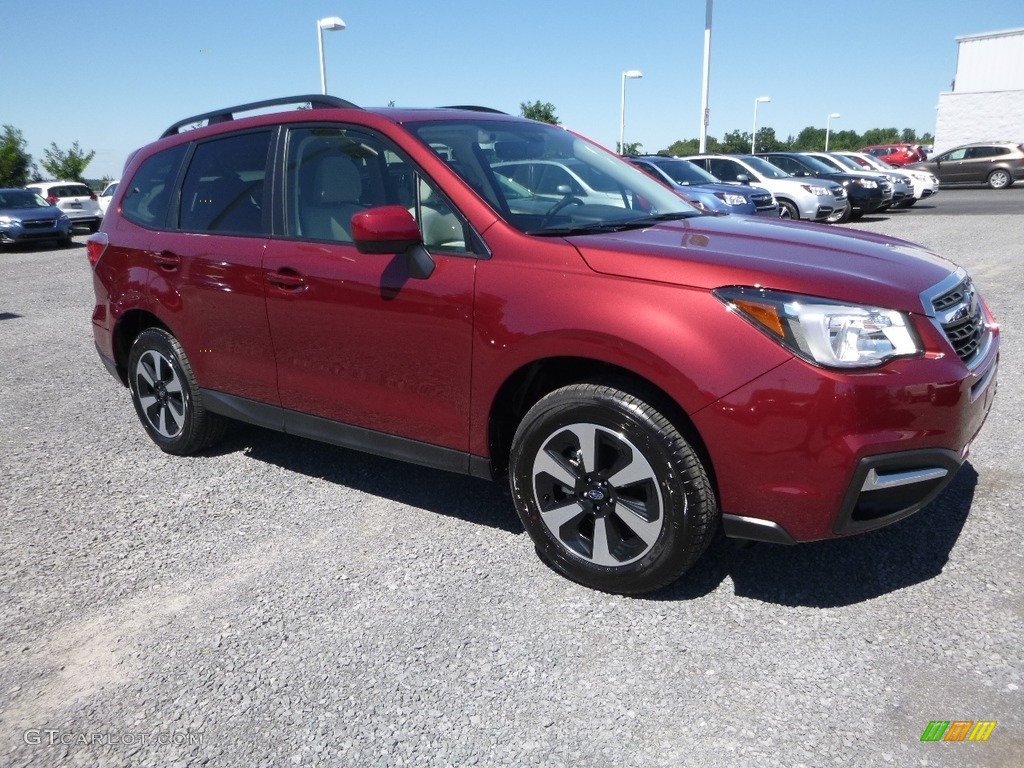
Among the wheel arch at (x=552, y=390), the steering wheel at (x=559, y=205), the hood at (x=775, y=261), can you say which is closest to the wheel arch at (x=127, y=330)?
the wheel arch at (x=552, y=390)

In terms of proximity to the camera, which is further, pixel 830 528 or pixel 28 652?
pixel 28 652

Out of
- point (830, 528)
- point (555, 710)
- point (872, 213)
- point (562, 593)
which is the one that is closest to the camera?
point (555, 710)

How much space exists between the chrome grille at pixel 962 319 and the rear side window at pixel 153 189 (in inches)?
148

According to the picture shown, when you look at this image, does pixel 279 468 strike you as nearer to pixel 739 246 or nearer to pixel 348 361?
pixel 348 361

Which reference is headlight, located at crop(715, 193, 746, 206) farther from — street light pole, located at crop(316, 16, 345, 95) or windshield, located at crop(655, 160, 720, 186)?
street light pole, located at crop(316, 16, 345, 95)

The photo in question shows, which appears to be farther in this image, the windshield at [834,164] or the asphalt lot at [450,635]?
the windshield at [834,164]

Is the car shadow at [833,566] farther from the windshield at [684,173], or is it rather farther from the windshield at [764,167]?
the windshield at [764,167]

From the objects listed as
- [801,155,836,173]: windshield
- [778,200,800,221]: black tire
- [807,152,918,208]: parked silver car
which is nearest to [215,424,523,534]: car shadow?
[778,200,800,221]: black tire

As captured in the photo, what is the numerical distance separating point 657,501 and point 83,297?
10.9 m

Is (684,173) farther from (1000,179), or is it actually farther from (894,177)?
(1000,179)

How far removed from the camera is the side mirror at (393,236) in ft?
10.5

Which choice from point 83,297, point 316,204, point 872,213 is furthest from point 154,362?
point 872,213

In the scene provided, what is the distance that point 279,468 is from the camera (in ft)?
15.2

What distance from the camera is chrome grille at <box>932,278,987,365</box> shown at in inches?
111
